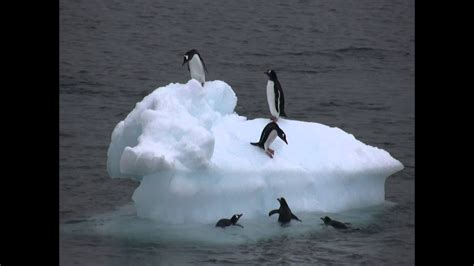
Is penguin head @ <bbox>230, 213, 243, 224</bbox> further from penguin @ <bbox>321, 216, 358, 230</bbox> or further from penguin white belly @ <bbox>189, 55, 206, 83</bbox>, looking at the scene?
penguin white belly @ <bbox>189, 55, 206, 83</bbox>

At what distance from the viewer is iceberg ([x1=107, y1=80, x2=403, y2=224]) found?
10047 mm

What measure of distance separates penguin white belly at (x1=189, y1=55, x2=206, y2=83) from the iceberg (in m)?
0.34

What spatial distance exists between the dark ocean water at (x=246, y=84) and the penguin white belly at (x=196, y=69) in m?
1.38

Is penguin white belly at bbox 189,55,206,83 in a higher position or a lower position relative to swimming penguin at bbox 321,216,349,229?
higher

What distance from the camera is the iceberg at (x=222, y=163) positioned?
1005 centimetres

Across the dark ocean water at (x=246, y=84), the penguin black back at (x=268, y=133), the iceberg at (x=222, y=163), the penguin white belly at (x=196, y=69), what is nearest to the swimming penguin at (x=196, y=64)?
the penguin white belly at (x=196, y=69)

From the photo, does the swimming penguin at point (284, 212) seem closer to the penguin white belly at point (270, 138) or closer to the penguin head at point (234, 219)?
the penguin head at point (234, 219)

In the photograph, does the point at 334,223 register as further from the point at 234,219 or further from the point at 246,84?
the point at 246,84

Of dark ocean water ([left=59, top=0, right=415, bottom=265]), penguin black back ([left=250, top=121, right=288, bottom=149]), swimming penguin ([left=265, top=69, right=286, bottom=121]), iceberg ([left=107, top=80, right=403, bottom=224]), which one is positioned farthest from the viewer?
swimming penguin ([left=265, top=69, right=286, bottom=121])

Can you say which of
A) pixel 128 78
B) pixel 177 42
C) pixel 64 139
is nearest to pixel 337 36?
pixel 177 42

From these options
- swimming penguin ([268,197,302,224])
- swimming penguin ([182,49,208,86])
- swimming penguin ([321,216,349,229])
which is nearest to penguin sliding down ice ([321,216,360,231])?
swimming penguin ([321,216,349,229])

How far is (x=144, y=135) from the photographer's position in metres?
10.2
